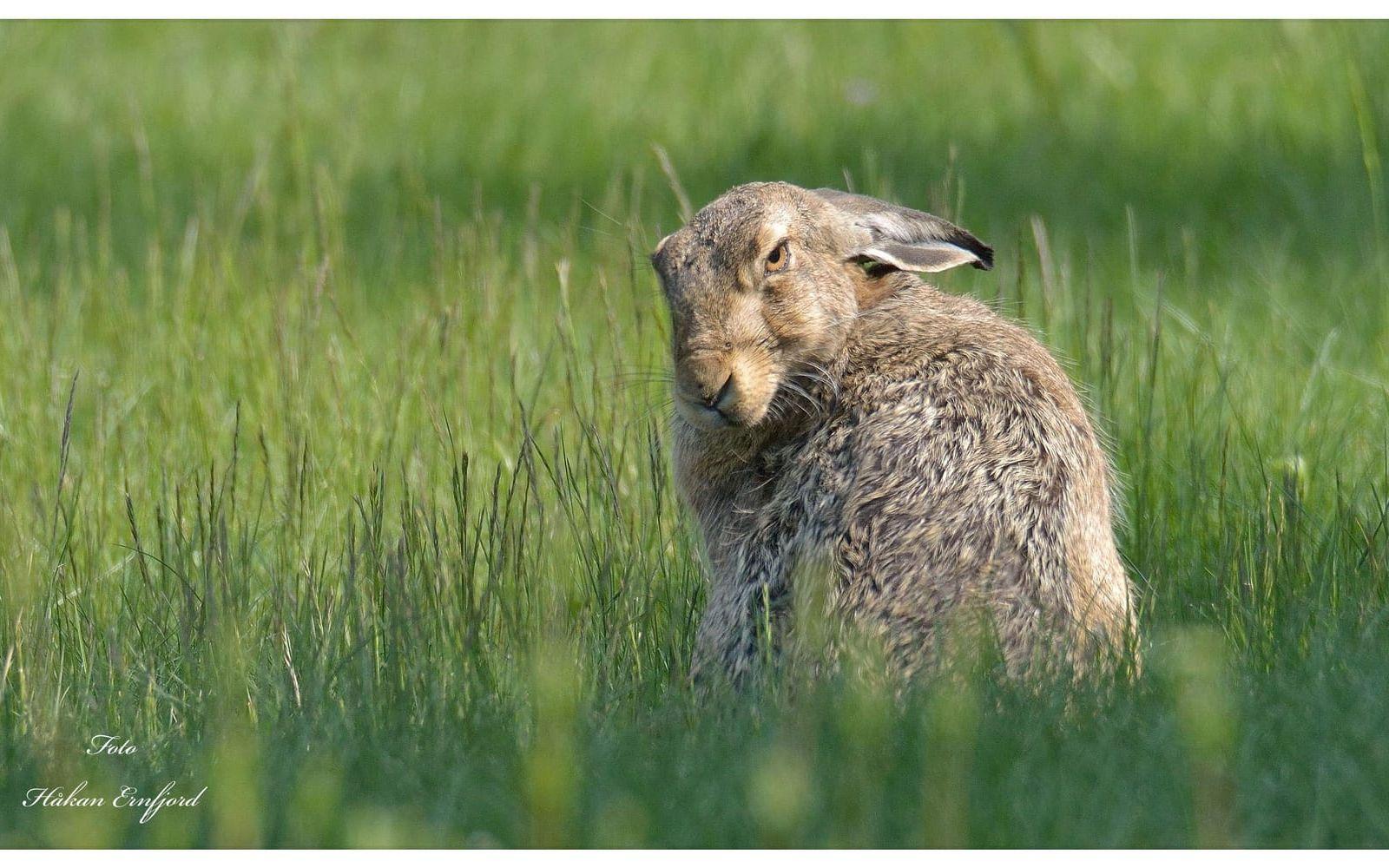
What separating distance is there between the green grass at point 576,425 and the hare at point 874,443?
0.24m

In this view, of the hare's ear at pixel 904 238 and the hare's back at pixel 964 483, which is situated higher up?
the hare's ear at pixel 904 238

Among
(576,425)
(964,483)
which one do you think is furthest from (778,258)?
(576,425)

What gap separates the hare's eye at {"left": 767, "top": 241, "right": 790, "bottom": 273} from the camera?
446 cm

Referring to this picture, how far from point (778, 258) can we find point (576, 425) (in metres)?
1.75

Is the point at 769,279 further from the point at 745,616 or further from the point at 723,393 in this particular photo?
the point at 745,616

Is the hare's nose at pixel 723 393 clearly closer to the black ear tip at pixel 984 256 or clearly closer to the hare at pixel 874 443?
the hare at pixel 874 443

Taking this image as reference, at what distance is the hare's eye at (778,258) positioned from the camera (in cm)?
446

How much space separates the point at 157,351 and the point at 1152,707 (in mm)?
4447

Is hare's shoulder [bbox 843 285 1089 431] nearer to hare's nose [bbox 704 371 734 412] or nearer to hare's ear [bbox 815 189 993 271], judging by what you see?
hare's ear [bbox 815 189 993 271]

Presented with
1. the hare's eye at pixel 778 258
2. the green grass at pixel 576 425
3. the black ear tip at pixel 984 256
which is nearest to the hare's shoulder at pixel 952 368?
the black ear tip at pixel 984 256

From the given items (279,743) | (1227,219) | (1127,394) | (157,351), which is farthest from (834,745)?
(1227,219)

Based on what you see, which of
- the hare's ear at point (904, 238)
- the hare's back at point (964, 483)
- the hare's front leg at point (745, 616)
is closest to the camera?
the hare's back at point (964, 483)

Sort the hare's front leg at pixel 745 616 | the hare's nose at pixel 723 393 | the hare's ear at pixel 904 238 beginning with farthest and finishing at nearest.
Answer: the hare's ear at pixel 904 238, the hare's nose at pixel 723 393, the hare's front leg at pixel 745 616

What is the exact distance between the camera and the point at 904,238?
4820 mm
